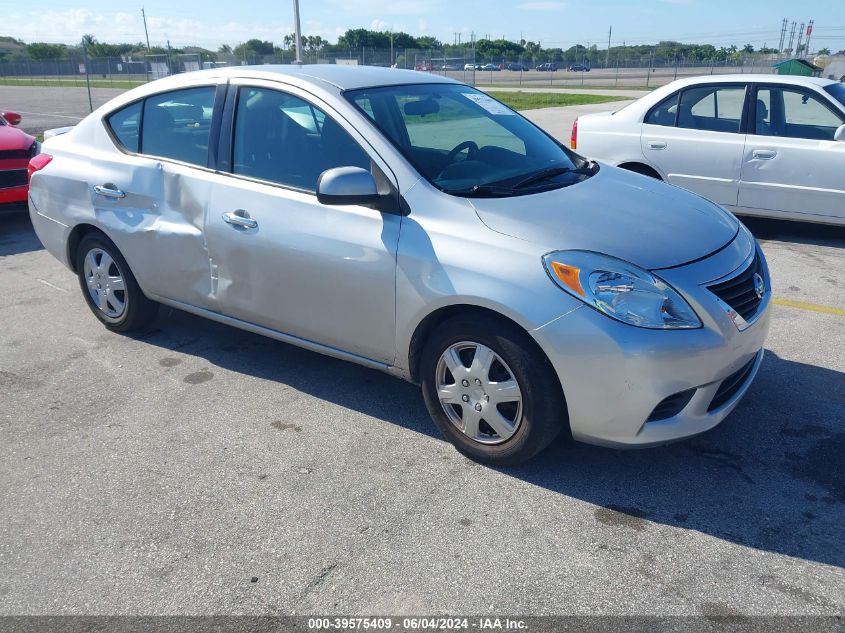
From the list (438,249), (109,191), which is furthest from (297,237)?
(109,191)

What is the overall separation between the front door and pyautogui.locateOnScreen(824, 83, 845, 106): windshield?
5488 mm

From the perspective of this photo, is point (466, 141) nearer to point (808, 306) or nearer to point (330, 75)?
point (330, 75)

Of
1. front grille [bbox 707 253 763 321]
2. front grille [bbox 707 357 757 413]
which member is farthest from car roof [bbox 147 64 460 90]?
front grille [bbox 707 357 757 413]

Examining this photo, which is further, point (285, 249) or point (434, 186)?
point (285, 249)

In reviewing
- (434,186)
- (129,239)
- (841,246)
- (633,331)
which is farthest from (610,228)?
(841,246)

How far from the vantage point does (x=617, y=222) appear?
3381 millimetres

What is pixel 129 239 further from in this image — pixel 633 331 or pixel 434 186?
pixel 633 331

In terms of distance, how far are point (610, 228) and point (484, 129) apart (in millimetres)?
1326

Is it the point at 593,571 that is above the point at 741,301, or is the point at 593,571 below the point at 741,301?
below

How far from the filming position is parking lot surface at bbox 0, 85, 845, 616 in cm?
265

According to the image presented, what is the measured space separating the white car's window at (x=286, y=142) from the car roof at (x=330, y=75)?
12cm

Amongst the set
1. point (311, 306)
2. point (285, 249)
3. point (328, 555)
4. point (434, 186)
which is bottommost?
point (328, 555)

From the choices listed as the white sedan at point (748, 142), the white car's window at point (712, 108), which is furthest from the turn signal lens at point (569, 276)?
the white car's window at point (712, 108)

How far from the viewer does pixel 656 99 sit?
7.71 metres
